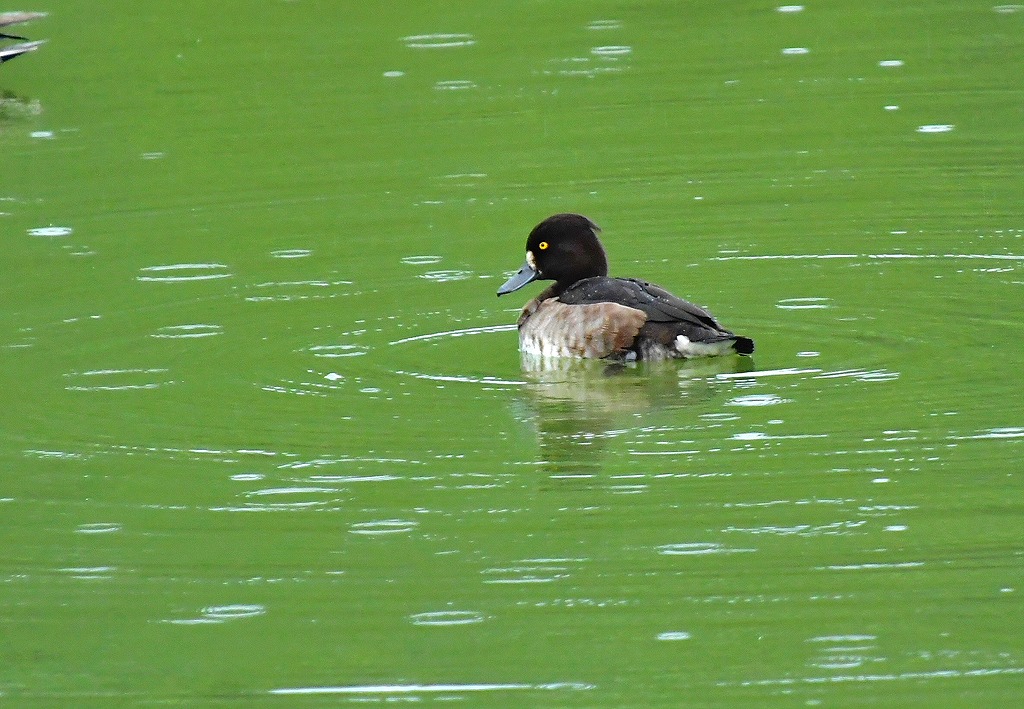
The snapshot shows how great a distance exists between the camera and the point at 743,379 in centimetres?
1044

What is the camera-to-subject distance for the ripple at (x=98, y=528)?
8.56m

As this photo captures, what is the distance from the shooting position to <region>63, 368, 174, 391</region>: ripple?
→ 10.9 metres

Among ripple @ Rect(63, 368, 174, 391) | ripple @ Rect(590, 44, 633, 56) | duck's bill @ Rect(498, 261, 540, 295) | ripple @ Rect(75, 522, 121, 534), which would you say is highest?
ripple @ Rect(590, 44, 633, 56)

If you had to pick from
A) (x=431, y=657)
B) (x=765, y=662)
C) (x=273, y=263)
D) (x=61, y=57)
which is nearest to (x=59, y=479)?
(x=431, y=657)

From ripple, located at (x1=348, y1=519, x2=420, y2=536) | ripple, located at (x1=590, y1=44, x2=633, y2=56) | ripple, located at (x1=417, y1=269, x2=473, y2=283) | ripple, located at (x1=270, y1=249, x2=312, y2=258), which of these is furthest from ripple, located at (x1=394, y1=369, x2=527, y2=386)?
ripple, located at (x1=590, y1=44, x2=633, y2=56)

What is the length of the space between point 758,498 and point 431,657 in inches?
77.4

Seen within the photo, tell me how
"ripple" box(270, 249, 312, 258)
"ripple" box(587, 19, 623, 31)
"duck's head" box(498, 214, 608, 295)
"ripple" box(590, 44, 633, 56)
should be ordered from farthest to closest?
"ripple" box(587, 19, 623, 31) < "ripple" box(590, 44, 633, 56) < "ripple" box(270, 249, 312, 258) < "duck's head" box(498, 214, 608, 295)

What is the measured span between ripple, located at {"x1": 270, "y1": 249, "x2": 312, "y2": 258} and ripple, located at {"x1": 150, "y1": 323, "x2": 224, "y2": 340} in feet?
7.04

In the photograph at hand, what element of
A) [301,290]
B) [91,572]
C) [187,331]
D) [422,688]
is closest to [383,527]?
[91,572]

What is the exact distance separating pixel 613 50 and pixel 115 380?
1228cm

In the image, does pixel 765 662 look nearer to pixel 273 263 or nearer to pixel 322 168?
pixel 273 263

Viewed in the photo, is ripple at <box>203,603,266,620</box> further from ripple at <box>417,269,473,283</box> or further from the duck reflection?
ripple at <box>417,269,473,283</box>

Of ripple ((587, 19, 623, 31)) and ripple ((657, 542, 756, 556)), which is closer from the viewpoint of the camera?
ripple ((657, 542, 756, 556))

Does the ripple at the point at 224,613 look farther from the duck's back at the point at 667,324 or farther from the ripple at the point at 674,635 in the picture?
the duck's back at the point at 667,324
